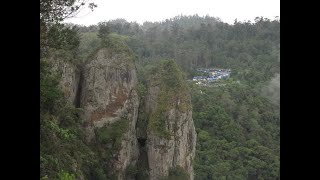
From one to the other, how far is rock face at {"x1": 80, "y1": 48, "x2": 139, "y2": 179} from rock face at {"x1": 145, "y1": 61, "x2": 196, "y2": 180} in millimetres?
785

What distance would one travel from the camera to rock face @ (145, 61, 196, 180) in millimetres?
15172

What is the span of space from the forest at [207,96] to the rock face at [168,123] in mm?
1150

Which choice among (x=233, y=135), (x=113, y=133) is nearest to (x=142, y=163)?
(x=113, y=133)

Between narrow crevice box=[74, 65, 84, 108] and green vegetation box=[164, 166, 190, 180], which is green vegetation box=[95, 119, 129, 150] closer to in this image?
narrow crevice box=[74, 65, 84, 108]

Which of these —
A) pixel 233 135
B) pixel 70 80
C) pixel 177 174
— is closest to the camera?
pixel 70 80

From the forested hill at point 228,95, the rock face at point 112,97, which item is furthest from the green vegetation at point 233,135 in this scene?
the rock face at point 112,97

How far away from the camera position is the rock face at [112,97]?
47.6ft

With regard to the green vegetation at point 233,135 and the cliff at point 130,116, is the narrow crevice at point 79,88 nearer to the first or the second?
the cliff at point 130,116

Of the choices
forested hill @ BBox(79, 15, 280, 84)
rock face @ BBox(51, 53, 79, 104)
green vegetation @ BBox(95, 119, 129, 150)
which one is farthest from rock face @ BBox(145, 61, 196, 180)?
forested hill @ BBox(79, 15, 280, 84)

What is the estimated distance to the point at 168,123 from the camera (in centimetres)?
1543

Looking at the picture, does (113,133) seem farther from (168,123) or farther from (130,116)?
(168,123)

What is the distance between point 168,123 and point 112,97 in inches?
94.3
